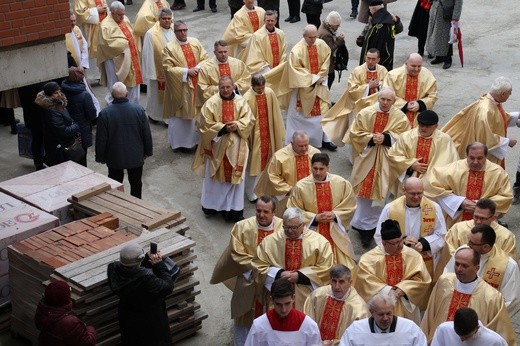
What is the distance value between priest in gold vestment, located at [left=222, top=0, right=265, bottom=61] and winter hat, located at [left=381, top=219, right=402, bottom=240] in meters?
7.88

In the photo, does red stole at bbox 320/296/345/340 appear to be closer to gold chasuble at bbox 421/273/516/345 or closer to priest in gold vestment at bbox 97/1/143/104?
gold chasuble at bbox 421/273/516/345

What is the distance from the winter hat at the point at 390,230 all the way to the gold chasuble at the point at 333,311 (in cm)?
71

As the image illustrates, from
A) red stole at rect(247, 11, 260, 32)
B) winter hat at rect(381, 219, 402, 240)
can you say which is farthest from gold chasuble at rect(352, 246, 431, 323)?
red stole at rect(247, 11, 260, 32)

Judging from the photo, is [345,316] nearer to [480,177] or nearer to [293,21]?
[480,177]

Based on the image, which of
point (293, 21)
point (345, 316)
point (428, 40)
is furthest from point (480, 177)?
point (293, 21)

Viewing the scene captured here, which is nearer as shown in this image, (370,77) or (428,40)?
(370,77)

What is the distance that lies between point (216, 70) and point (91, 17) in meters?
4.06

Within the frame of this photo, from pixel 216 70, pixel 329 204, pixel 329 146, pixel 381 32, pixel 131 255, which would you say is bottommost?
pixel 329 146

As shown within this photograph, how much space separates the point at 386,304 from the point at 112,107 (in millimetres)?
5492

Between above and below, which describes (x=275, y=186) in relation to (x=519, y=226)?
above

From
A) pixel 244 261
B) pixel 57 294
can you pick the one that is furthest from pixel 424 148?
pixel 57 294

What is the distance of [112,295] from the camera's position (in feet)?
32.0

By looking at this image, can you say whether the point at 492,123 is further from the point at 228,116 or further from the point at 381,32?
the point at 381,32

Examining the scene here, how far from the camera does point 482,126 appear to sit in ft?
41.0
